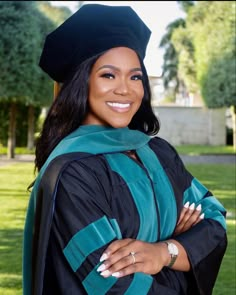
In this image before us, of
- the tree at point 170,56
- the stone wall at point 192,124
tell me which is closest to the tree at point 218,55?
the stone wall at point 192,124

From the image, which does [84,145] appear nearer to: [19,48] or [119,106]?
[119,106]

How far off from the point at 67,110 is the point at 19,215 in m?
8.15

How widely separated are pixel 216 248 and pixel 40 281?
1.98ft

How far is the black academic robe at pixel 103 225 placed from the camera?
1.80 meters

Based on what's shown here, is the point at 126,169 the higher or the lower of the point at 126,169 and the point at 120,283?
the higher

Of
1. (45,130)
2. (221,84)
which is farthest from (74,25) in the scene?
(221,84)

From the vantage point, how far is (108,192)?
74.4 inches

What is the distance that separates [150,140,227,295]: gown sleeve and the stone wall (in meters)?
37.4

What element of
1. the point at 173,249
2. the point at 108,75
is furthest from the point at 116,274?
the point at 108,75

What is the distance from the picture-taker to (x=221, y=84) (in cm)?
2962

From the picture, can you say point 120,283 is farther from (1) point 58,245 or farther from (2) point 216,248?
(2) point 216,248

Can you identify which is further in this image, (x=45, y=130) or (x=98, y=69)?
(x=45, y=130)

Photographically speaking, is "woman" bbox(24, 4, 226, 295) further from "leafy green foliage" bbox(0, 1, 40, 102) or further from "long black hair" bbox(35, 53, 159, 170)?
"leafy green foliage" bbox(0, 1, 40, 102)

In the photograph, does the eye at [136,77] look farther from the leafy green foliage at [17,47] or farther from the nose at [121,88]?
the leafy green foliage at [17,47]
